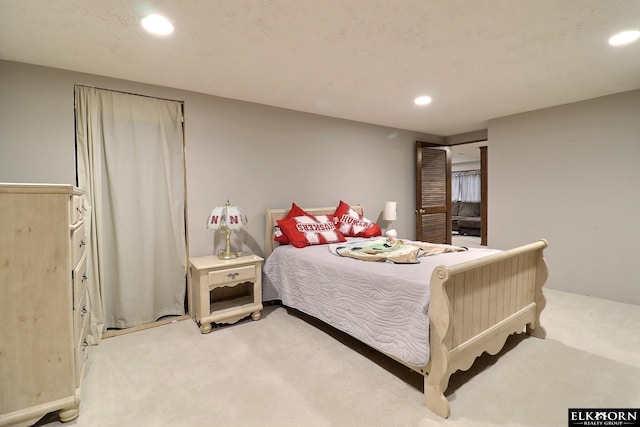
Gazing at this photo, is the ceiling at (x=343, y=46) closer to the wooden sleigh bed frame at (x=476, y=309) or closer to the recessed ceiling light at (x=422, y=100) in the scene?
the recessed ceiling light at (x=422, y=100)

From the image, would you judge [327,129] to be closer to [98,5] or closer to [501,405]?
[98,5]

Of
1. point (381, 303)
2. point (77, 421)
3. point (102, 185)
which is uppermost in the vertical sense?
point (102, 185)

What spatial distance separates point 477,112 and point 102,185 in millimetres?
4228

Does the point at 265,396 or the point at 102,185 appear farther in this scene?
the point at 102,185

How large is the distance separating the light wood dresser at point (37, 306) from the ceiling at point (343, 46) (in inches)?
44.0

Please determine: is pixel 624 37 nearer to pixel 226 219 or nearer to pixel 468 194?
pixel 226 219

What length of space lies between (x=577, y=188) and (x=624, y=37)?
2014mm

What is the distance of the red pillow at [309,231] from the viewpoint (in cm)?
325

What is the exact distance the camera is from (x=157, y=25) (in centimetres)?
189

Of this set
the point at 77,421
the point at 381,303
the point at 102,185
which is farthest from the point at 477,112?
the point at 77,421

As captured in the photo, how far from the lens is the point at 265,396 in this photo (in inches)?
72.7

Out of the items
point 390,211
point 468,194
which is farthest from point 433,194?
point 468,194

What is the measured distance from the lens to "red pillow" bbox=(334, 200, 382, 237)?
3742 millimetres

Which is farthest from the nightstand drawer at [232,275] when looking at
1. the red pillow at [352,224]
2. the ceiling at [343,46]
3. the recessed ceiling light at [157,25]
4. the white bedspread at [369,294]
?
the recessed ceiling light at [157,25]
